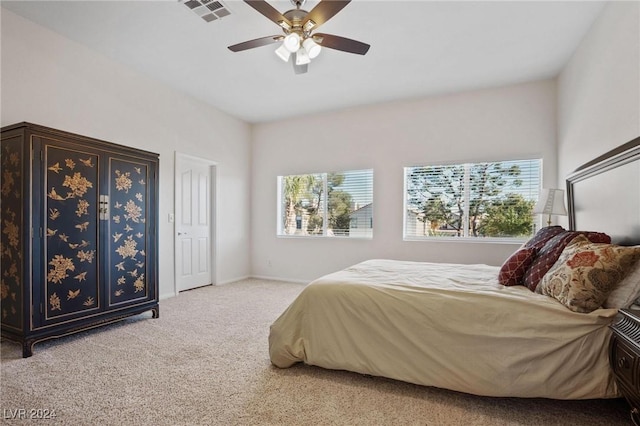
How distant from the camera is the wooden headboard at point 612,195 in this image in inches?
79.2

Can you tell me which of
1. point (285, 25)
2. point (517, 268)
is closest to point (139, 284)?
point (285, 25)

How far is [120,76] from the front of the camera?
146 inches

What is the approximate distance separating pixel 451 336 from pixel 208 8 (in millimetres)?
3037

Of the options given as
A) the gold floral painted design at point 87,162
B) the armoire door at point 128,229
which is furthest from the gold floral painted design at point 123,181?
the gold floral painted design at point 87,162

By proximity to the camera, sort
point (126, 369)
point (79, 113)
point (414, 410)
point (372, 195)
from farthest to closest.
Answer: point (372, 195) → point (79, 113) → point (126, 369) → point (414, 410)

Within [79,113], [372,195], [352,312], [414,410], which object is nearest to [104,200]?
[79,113]

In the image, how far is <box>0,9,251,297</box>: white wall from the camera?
2898mm

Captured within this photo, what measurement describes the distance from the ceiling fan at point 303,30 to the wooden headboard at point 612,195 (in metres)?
1.97

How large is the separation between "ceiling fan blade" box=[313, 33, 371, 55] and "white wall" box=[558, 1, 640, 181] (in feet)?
6.13

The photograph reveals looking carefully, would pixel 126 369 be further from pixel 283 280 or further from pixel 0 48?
pixel 283 280

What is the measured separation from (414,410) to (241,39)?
11.2 feet

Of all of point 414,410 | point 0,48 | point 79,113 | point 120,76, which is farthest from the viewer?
point 120,76

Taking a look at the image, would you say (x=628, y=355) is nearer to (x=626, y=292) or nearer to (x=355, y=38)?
(x=626, y=292)

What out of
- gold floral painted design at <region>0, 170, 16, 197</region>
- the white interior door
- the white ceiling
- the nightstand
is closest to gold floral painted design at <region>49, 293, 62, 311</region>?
gold floral painted design at <region>0, 170, 16, 197</region>
